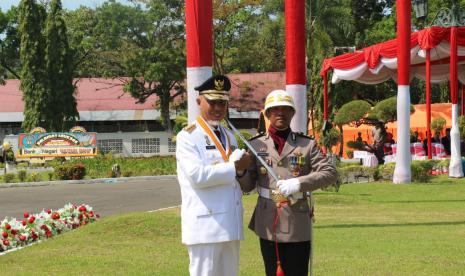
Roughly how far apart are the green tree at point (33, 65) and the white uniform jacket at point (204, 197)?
39353 mm

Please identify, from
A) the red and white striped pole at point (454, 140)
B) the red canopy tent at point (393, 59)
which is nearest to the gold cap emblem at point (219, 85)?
the red and white striped pole at point (454, 140)

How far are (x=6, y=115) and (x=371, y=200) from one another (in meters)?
37.0

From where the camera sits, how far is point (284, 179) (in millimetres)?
5188

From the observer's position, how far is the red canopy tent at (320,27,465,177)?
2244 cm

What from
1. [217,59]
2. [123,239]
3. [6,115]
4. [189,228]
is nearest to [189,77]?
[123,239]

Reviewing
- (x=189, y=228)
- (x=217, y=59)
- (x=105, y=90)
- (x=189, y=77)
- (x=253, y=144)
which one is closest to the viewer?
(x=189, y=228)

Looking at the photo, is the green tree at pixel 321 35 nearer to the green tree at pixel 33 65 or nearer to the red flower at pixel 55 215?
the green tree at pixel 33 65

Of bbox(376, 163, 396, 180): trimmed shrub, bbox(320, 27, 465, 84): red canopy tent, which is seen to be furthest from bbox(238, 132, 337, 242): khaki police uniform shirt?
bbox(320, 27, 465, 84): red canopy tent

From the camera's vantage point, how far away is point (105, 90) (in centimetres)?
5050

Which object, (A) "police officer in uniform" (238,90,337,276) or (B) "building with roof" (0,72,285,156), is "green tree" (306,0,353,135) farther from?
(A) "police officer in uniform" (238,90,337,276)

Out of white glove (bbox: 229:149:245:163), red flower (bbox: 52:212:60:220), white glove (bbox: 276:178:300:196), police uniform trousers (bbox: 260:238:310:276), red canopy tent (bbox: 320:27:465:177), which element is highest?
red canopy tent (bbox: 320:27:465:177)

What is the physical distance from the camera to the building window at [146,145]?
1885 inches

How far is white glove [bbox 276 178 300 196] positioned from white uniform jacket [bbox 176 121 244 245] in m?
0.31

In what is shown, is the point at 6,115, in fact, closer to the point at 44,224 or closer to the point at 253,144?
the point at 44,224
